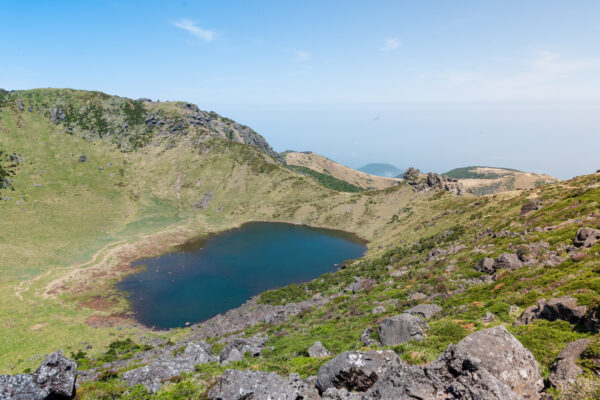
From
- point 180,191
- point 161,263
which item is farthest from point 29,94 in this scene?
point 161,263

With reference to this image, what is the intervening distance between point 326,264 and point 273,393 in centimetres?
7436

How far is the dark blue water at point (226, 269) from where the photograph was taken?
194 feet

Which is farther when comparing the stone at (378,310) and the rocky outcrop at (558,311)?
the stone at (378,310)

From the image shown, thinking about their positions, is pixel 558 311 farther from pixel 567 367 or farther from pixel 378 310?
pixel 378 310

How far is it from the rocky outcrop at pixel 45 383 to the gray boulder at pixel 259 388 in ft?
22.4

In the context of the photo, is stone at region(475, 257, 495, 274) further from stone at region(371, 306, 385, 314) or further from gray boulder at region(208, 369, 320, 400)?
gray boulder at region(208, 369, 320, 400)

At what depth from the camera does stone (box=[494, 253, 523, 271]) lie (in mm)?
28897

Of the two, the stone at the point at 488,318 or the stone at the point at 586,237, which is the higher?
the stone at the point at 586,237

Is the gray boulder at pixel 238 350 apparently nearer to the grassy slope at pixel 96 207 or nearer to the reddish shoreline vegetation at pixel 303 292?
the reddish shoreline vegetation at pixel 303 292

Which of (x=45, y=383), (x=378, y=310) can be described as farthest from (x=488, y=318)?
(x=45, y=383)

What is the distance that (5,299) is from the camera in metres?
56.6

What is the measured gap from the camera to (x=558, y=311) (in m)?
14.6

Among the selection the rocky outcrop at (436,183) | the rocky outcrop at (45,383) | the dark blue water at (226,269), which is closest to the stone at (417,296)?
the rocky outcrop at (45,383)

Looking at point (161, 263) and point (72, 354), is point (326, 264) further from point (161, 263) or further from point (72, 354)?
point (72, 354)
